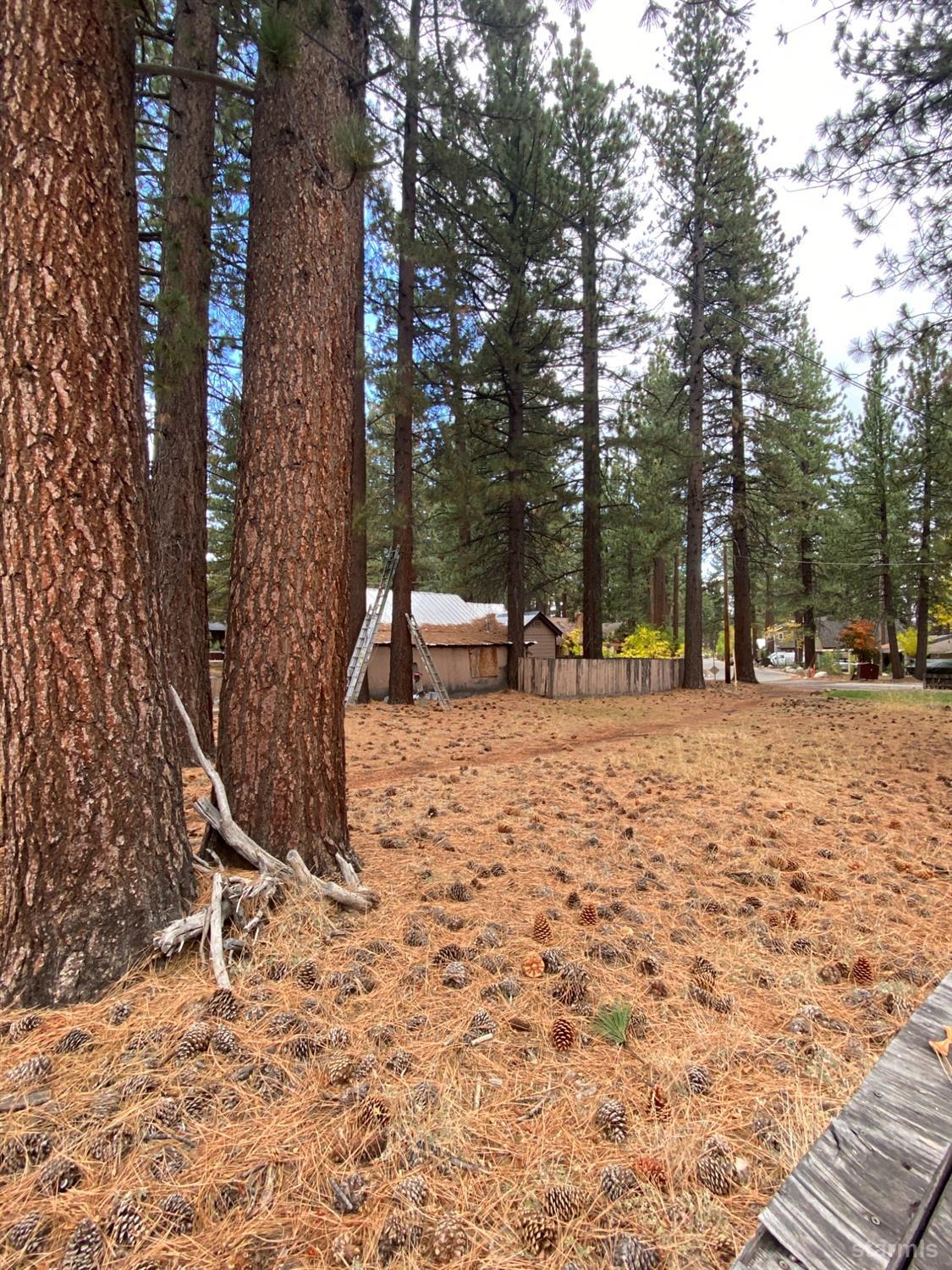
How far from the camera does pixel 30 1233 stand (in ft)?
3.57

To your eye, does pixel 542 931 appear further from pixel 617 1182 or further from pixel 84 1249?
pixel 84 1249

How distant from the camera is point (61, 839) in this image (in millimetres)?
1798

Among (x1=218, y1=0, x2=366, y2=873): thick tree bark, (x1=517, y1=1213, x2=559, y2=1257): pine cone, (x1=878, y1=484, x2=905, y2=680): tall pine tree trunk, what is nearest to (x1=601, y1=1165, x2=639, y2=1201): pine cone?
(x1=517, y1=1213, x2=559, y2=1257): pine cone

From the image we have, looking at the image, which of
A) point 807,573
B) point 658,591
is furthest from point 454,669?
point 807,573

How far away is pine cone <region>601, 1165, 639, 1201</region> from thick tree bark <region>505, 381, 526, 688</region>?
36.4ft

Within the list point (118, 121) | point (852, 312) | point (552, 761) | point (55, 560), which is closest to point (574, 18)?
point (118, 121)

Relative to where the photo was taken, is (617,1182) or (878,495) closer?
(617,1182)

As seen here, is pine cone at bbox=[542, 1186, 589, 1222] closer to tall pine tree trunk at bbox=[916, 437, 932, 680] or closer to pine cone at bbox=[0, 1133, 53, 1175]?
pine cone at bbox=[0, 1133, 53, 1175]

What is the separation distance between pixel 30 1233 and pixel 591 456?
13220mm

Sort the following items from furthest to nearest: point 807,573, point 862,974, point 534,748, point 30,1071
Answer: point 807,573 < point 534,748 < point 862,974 < point 30,1071

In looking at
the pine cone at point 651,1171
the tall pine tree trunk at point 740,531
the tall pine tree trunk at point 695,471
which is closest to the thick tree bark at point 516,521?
the tall pine tree trunk at point 695,471

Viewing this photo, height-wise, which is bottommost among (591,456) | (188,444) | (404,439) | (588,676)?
(588,676)

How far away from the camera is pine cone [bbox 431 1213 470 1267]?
1056 millimetres

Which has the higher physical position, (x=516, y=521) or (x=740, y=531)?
(x=740, y=531)
